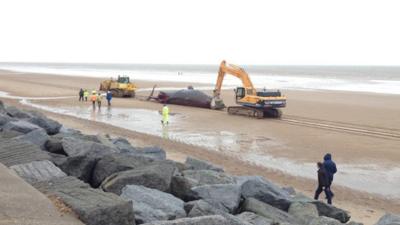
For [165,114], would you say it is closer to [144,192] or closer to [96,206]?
[144,192]

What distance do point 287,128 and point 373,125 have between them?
507 cm

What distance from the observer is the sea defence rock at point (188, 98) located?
30.5 metres

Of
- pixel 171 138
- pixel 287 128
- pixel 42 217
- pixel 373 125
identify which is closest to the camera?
pixel 42 217

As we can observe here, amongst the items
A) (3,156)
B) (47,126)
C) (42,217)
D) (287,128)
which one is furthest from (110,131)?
(42,217)

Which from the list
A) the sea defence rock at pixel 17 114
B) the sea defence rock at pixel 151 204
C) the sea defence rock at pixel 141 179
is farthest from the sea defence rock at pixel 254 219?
the sea defence rock at pixel 17 114

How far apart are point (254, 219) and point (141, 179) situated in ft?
5.87

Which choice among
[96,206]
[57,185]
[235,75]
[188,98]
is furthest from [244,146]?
[188,98]

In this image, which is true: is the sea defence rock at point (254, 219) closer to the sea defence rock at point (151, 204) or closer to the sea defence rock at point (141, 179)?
the sea defence rock at point (151, 204)

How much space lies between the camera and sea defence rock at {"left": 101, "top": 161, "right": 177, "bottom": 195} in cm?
704

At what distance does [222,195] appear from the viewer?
739cm

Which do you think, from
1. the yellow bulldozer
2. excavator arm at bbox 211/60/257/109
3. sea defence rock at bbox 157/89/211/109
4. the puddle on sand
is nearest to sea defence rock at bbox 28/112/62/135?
the puddle on sand

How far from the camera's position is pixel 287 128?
2223 centimetres

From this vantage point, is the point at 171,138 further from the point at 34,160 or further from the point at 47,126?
the point at 34,160

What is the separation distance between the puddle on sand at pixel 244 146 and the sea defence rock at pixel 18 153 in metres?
7.61
